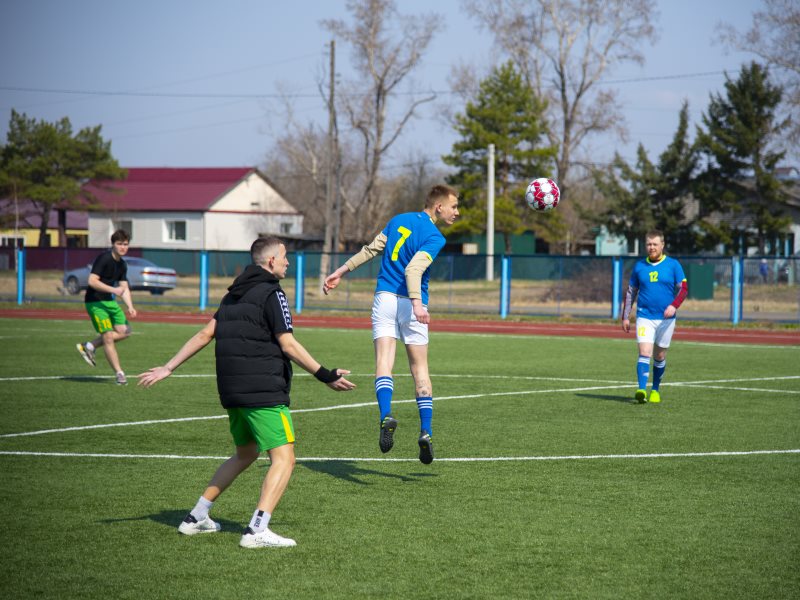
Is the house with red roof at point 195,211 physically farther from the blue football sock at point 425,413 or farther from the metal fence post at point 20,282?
the blue football sock at point 425,413

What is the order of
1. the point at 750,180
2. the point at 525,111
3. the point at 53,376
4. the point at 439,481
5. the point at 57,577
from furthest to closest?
the point at 525,111 < the point at 750,180 < the point at 53,376 < the point at 439,481 < the point at 57,577

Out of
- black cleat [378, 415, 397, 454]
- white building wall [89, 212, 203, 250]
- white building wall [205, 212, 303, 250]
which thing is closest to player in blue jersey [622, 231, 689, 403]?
black cleat [378, 415, 397, 454]

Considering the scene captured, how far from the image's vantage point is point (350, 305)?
122 ft

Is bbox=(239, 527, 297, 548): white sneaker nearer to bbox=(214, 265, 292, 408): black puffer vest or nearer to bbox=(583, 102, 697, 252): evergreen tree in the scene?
bbox=(214, 265, 292, 408): black puffer vest

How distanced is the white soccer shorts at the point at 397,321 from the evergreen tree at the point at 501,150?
50.0 meters

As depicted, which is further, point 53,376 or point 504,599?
point 53,376

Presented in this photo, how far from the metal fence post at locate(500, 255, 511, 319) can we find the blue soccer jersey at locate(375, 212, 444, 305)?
2505 cm

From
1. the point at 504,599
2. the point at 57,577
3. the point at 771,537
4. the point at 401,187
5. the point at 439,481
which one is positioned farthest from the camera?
the point at 401,187

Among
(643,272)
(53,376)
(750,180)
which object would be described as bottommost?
(53,376)

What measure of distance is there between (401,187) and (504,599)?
241 feet

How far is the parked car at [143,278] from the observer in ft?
131

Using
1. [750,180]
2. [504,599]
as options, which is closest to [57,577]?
[504,599]

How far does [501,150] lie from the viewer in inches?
2406

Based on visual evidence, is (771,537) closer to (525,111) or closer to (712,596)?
(712,596)
